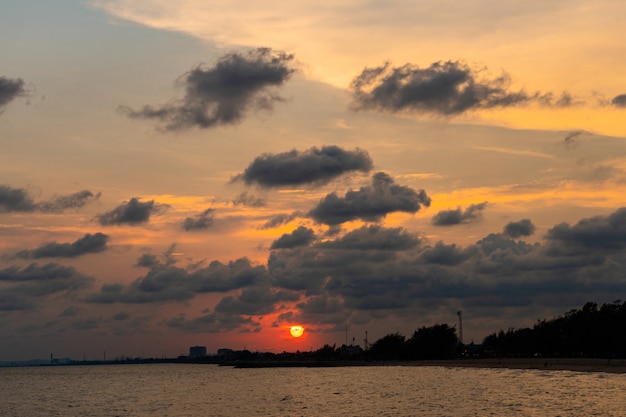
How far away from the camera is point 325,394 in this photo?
163500mm

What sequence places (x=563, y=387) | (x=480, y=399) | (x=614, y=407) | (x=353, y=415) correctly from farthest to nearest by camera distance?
(x=563, y=387) < (x=480, y=399) < (x=353, y=415) < (x=614, y=407)

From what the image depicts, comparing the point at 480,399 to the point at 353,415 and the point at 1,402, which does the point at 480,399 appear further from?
the point at 1,402

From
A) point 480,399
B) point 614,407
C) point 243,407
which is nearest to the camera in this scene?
point 614,407

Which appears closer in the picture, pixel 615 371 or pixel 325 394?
pixel 325 394

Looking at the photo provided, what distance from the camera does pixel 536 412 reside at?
101000mm

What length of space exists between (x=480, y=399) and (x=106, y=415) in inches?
2359

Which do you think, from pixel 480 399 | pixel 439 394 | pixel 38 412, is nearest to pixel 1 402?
pixel 38 412

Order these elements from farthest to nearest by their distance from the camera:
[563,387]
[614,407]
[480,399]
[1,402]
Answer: [1,402] < [563,387] < [480,399] < [614,407]

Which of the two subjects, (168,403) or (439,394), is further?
(168,403)

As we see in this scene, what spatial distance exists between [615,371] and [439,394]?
6471 centimetres

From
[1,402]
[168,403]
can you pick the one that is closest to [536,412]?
[168,403]

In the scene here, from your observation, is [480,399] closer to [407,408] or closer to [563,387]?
[407,408]

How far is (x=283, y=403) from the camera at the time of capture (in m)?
141

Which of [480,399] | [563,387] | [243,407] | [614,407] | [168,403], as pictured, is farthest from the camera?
[168,403]
